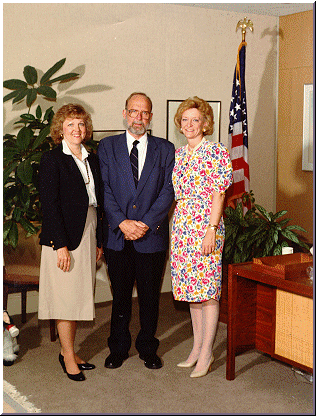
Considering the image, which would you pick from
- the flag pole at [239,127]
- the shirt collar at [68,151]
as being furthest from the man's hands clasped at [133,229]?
the flag pole at [239,127]

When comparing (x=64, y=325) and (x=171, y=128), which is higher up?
(x=171, y=128)

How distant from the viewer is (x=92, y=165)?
11.6ft

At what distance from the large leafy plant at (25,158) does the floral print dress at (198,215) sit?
1225mm

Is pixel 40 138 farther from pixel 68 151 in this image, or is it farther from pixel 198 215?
pixel 198 215

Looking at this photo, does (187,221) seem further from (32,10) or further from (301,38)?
(301,38)

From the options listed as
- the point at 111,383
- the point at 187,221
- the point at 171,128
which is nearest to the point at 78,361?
the point at 111,383

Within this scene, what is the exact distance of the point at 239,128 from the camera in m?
5.67

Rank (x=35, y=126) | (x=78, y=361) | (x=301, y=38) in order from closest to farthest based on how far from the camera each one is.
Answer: (x=78, y=361), (x=35, y=126), (x=301, y=38)

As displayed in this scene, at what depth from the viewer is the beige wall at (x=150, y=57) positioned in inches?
191

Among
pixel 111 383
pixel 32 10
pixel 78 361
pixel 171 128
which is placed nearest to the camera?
pixel 111 383

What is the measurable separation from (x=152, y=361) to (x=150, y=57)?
3116 millimetres

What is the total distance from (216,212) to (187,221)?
0.65 ft

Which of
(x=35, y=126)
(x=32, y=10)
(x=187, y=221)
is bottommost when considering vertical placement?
(x=187, y=221)

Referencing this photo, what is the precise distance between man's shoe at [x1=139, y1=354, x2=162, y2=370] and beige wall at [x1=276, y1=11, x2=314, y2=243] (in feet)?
9.82
